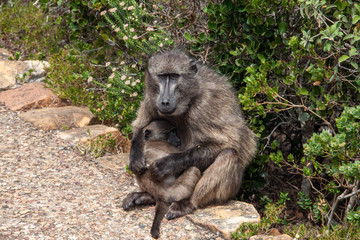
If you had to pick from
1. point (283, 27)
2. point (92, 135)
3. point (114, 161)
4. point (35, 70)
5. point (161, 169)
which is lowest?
point (114, 161)

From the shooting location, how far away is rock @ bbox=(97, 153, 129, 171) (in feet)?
17.5

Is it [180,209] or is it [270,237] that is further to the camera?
[180,209]

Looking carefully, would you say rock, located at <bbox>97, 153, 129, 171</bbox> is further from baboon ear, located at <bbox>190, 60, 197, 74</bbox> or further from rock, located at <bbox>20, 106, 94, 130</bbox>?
baboon ear, located at <bbox>190, 60, 197, 74</bbox>

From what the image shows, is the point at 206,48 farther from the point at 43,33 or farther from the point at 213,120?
the point at 43,33

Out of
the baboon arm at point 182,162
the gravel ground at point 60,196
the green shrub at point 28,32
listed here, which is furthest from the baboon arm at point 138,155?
the green shrub at point 28,32

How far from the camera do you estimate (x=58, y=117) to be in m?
6.12

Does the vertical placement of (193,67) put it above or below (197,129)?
above

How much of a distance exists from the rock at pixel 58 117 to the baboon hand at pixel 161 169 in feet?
7.12

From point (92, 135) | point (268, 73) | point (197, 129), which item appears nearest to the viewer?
point (197, 129)

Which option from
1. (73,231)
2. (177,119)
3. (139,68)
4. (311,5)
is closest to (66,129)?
(139,68)

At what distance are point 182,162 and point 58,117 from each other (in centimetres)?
248

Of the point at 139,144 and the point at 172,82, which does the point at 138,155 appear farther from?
the point at 172,82

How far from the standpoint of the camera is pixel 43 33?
26.6 feet

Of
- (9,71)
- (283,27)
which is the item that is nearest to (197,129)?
(283,27)
